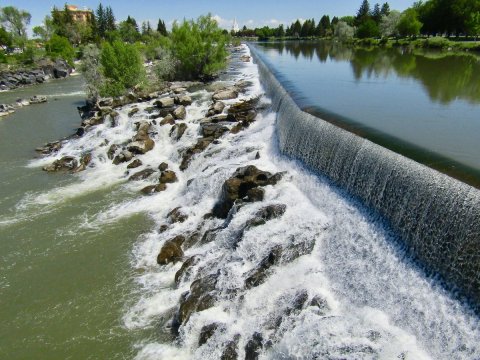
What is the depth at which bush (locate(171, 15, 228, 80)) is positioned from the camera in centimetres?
4144

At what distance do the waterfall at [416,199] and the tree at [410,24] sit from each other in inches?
2974

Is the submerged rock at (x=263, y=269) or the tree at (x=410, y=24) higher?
the tree at (x=410, y=24)

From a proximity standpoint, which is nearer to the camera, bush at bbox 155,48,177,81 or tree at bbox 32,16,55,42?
bush at bbox 155,48,177,81

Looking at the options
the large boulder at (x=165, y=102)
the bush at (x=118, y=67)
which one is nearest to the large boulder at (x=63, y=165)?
the large boulder at (x=165, y=102)

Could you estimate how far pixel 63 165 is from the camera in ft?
72.3

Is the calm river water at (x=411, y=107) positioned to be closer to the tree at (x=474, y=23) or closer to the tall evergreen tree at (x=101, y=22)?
the tree at (x=474, y=23)

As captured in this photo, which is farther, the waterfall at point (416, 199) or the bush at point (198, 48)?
the bush at point (198, 48)

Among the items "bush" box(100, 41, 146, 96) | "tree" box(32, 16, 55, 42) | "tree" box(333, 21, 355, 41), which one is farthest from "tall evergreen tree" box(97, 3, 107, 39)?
"bush" box(100, 41, 146, 96)

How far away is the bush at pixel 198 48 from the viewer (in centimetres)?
4144

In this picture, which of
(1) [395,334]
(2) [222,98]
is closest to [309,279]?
(1) [395,334]

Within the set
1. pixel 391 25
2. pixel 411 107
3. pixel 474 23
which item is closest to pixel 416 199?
pixel 411 107

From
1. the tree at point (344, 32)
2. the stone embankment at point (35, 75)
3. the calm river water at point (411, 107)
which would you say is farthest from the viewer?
the tree at point (344, 32)

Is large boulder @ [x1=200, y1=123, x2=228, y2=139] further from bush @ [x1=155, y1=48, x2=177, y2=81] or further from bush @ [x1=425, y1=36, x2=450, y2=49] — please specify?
bush @ [x1=425, y1=36, x2=450, y2=49]

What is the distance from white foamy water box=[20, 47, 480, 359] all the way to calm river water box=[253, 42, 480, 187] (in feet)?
10.7
